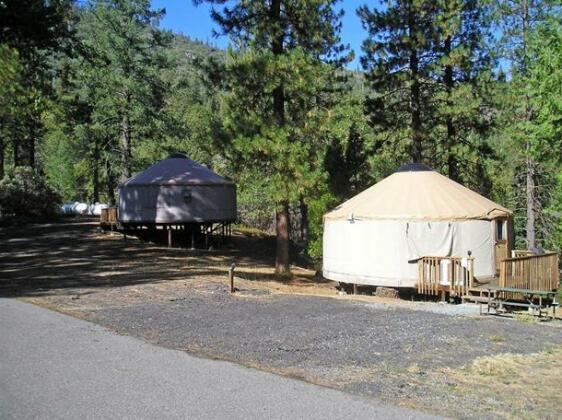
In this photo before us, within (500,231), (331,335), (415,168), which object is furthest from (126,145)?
(331,335)

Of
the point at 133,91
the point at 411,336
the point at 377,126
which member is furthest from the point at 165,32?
the point at 411,336

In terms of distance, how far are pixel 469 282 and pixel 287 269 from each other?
666 cm

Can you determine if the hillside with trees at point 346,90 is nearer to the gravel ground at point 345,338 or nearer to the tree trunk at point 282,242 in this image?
the tree trunk at point 282,242

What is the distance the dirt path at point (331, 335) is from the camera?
17.0 feet

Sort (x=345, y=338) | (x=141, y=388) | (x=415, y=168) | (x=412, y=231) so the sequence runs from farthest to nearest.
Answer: (x=415, y=168) < (x=412, y=231) < (x=345, y=338) < (x=141, y=388)

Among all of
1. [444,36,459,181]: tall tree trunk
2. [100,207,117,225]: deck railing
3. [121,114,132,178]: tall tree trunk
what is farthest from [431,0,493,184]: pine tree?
[121,114,132,178]: tall tree trunk

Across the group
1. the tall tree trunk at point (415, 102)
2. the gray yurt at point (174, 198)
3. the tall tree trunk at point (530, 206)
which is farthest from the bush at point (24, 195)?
the tall tree trunk at point (530, 206)

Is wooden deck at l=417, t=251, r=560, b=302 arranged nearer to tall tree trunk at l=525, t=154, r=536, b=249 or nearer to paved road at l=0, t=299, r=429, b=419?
tall tree trunk at l=525, t=154, r=536, b=249

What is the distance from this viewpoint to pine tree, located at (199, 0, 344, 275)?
15562 millimetres

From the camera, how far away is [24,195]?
3016 cm

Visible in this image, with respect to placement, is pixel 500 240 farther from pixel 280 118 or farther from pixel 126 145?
pixel 126 145

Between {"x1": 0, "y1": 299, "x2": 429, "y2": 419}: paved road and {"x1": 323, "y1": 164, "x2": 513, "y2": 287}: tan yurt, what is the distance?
27.7 ft

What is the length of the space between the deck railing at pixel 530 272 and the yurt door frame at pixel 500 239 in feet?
4.05

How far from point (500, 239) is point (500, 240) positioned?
0.15ft
